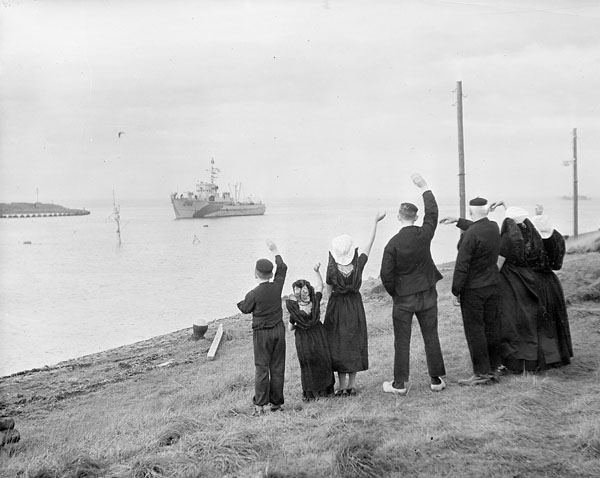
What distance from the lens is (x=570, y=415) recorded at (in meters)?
4.78

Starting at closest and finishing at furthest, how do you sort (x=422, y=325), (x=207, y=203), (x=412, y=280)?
(x=412, y=280) → (x=422, y=325) → (x=207, y=203)

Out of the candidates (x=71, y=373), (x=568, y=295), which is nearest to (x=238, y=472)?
(x=568, y=295)

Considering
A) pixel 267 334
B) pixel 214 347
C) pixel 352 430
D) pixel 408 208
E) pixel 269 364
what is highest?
pixel 408 208

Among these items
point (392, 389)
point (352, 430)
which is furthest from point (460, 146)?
point (352, 430)

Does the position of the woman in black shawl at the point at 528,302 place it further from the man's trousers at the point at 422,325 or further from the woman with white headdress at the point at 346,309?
the woman with white headdress at the point at 346,309

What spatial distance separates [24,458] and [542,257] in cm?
548

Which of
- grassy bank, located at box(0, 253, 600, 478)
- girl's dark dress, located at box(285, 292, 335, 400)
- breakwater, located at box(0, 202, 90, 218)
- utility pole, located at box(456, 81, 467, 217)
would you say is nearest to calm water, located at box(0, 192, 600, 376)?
girl's dark dress, located at box(285, 292, 335, 400)

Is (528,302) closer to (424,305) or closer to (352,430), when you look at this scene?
(424,305)

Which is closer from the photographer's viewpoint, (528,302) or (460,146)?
(528,302)

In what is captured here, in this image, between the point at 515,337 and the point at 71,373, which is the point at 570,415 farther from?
the point at 71,373

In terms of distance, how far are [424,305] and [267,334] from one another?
5.29ft

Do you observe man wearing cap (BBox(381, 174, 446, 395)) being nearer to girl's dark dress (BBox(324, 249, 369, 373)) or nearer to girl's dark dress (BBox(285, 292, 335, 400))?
girl's dark dress (BBox(324, 249, 369, 373))

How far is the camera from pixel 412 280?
19.1 feet

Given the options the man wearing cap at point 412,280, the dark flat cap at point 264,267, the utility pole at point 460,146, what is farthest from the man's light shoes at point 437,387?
the utility pole at point 460,146
